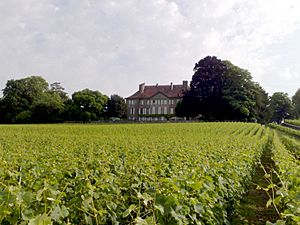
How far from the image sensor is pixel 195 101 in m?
66.2

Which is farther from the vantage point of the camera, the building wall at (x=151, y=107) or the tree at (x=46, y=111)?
the building wall at (x=151, y=107)

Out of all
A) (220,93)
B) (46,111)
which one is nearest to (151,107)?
(46,111)

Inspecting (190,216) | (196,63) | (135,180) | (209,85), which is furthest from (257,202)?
(196,63)

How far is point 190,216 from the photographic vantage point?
3008mm

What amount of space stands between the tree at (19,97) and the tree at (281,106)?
76010mm

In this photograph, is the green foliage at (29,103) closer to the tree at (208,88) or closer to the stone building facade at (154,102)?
the stone building facade at (154,102)

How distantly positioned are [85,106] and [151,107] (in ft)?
91.9

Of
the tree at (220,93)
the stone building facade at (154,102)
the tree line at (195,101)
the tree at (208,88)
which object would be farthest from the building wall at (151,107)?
the tree at (208,88)

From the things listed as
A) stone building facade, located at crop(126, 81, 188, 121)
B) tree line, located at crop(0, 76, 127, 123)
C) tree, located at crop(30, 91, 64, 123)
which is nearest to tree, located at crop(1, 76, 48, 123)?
tree line, located at crop(0, 76, 127, 123)

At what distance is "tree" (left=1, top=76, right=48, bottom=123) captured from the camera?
278 ft

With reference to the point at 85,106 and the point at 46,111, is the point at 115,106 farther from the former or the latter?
the point at 46,111

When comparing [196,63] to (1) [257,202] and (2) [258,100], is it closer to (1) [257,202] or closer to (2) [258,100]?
(2) [258,100]

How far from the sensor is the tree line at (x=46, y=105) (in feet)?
264

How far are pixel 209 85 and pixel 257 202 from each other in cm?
5780
